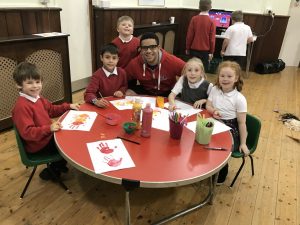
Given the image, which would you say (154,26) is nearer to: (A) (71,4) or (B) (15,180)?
(A) (71,4)

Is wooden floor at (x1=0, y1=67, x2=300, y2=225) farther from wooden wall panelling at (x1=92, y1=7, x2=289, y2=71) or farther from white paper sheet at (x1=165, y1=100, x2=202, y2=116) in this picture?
wooden wall panelling at (x1=92, y1=7, x2=289, y2=71)

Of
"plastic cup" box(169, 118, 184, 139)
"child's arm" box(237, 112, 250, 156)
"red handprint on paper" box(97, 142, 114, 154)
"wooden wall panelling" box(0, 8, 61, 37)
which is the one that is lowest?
"child's arm" box(237, 112, 250, 156)

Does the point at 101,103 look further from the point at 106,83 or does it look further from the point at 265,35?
the point at 265,35

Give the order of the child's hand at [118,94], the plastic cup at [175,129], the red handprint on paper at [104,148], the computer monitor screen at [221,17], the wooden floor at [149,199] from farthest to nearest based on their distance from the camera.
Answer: the computer monitor screen at [221,17]
the child's hand at [118,94]
the wooden floor at [149,199]
the plastic cup at [175,129]
the red handprint on paper at [104,148]

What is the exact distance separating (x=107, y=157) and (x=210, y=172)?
1.71 feet

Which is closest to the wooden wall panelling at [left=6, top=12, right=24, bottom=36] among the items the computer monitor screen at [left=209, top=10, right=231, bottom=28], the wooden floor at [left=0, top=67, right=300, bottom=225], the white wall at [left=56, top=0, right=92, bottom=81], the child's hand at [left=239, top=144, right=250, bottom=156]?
the white wall at [left=56, top=0, right=92, bottom=81]

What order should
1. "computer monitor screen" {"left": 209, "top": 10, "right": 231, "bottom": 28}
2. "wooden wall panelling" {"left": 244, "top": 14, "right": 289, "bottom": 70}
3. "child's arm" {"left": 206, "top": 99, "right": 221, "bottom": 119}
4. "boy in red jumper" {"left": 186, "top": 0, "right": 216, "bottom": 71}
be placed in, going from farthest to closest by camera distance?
1. "wooden wall panelling" {"left": 244, "top": 14, "right": 289, "bottom": 70}
2. "computer monitor screen" {"left": 209, "top": 10, "right": 231, "bottom": 28}
3. "boy in red jumper" {"left": 186, "top": 0, "right": 216, "bottom": 71}
4. "child's arm" {"left": 206, "top": 99, "right": 221, "bottom": 119}

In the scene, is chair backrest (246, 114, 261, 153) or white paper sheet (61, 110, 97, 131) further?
chair backrest (246, 114, 261, 153)

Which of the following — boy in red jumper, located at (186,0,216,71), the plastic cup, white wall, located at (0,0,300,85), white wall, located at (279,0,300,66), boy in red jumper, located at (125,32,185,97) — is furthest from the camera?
white wall, located at (279,0,300,66)

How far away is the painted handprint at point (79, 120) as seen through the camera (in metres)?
1.62

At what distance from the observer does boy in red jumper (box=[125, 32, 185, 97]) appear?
7.64 ft

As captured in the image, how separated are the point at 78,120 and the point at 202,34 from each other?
330cm

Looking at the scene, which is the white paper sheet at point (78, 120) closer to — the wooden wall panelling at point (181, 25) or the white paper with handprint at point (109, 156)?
the white paper with handprint at point (109, 156)

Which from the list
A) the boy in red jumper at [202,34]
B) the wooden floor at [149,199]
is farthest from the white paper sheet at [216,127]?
the boy in red jumper at [202,34]
